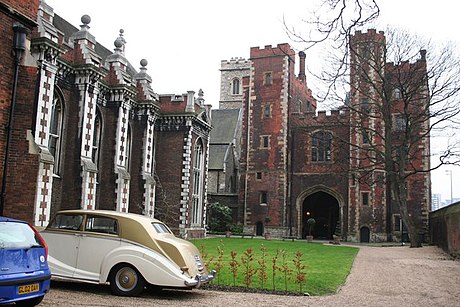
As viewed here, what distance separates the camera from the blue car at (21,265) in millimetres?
6352

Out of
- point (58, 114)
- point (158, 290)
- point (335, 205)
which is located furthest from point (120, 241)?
point (335, 205)

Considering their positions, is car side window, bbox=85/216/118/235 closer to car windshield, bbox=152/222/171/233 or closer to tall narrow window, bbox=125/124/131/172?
car windshield, bbox=152/222/171/233

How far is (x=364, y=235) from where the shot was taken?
3778 cm

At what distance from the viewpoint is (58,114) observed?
20.7 metres

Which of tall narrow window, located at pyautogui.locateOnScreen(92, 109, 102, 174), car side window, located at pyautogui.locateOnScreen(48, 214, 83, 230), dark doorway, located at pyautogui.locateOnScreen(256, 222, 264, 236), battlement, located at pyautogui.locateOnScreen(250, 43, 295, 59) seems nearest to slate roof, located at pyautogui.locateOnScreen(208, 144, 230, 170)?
dark doorway, located at pyautogui.locateOnScreen(256, 222, 264, 236)

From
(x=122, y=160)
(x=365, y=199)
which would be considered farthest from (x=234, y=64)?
(x=122, y=160)

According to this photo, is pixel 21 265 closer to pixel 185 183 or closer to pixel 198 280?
pixel 198 280

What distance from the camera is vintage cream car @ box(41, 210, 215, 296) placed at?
8578mm

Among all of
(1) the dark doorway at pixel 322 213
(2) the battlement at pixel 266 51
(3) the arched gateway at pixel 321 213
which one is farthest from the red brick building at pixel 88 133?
(1) the dark doorway at pixel 322 213

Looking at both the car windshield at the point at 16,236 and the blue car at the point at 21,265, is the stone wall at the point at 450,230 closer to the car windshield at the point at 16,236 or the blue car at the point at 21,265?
the blue car at the point at 21,265

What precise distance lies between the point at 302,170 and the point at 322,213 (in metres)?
5.28

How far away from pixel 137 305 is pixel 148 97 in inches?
831

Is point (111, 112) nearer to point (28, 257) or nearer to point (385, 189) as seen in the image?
point (28, 257)

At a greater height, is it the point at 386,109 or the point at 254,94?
the point at 254,94
